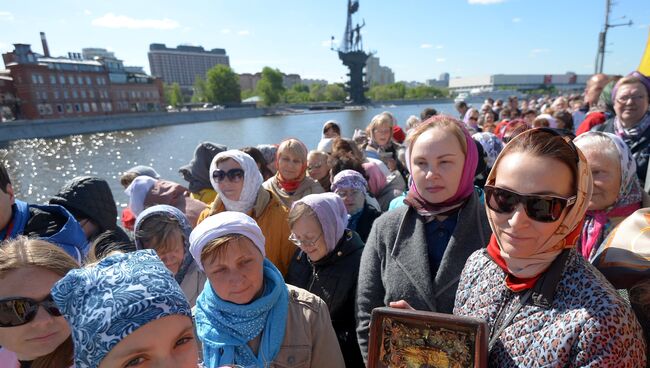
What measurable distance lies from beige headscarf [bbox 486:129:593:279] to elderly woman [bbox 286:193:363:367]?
1343 mm

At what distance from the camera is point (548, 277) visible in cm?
117

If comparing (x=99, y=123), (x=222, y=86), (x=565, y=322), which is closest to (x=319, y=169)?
(x=565, y=322)

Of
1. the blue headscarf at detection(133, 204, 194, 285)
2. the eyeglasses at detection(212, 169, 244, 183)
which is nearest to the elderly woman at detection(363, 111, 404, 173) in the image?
the eyeglasses at detection(212, 169, 244, 183)

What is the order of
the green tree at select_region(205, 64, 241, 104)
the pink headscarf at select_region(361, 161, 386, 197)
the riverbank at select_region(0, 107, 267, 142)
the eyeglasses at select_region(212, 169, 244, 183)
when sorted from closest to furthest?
the eyeglasses at select_region(212, 169, 244, 183), the pink headscarf at select_region(361, 161, 386, 197), the riverbank at select_region(0, 107, 267, 142), the green tree at select_region(205, 64, 241, 104)

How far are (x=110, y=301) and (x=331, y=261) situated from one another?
1455 millimetres

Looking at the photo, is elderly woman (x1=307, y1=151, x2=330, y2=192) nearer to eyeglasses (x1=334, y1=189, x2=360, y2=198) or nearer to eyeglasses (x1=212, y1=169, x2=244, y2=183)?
eyeglasses (x1=334, y1=189, x2=360, y2=198)

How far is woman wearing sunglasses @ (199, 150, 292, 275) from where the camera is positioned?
3.04 meters

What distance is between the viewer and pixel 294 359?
1.88 meters

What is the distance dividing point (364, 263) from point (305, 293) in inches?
14.9

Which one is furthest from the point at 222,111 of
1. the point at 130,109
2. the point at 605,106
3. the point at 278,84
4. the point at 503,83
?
the point at 503,83

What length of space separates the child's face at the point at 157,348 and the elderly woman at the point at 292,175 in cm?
241

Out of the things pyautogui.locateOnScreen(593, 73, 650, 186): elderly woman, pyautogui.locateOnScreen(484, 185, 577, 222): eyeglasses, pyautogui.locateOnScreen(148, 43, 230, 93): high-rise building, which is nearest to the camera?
pyautogui.locateOnScreen(484, 185, 577, 222): eyeglasses

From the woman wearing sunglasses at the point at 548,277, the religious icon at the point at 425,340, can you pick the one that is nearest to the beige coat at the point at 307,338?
the religious icon at the point at 425,340

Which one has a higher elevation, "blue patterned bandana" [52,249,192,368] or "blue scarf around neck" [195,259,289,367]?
"blue patterned bandana" [52,249,192,368]
